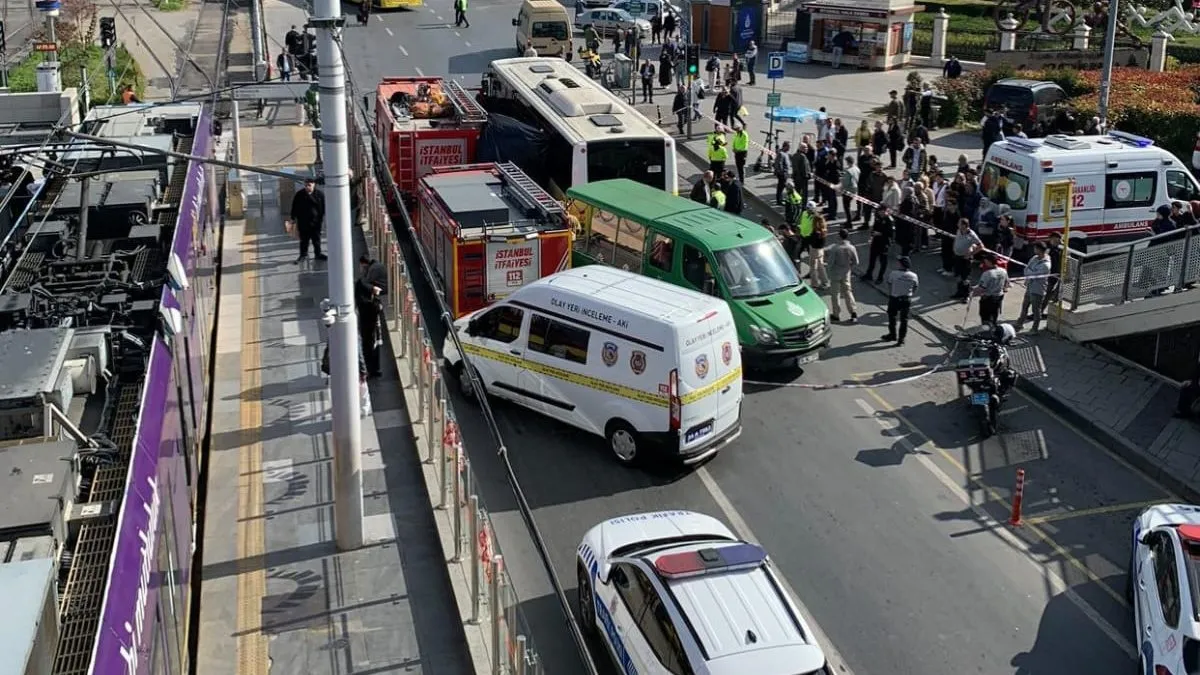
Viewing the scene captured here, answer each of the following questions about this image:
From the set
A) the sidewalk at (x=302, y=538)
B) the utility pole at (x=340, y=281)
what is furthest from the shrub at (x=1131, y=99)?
the utility pole at (x=340, y=281)

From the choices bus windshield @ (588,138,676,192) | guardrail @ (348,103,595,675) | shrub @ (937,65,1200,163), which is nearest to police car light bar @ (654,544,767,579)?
guardrail @ (348,103,595,675)

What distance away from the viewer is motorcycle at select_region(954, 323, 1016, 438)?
1638 cm

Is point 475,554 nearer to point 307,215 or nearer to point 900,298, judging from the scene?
point 900,298

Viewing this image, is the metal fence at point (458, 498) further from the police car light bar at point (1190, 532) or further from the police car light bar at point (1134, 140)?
the police car light bar at point (1134, 140)

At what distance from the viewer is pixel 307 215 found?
22.4 metres

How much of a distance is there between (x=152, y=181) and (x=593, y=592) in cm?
871

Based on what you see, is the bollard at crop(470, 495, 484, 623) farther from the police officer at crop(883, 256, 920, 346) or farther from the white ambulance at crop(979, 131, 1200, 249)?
the white ambulance at crop(979, 131, 1200, 249)

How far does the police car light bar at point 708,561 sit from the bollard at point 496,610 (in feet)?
4.41

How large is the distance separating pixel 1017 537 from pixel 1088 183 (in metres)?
10.5

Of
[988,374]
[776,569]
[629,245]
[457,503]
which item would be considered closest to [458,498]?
[457,503]

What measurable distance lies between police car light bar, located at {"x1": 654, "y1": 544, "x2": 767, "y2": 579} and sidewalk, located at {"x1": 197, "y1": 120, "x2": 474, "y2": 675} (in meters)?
2.07

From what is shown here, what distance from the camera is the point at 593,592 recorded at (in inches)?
449

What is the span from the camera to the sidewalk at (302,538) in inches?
448

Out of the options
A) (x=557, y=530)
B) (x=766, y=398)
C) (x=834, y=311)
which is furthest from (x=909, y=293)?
(x=557, y=530)
